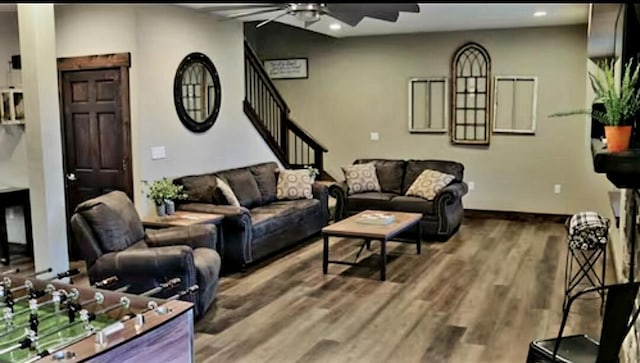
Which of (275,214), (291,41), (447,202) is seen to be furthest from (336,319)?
(291,41)

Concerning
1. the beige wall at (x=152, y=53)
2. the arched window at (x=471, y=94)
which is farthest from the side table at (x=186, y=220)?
the arched window at (x=471, y=94)

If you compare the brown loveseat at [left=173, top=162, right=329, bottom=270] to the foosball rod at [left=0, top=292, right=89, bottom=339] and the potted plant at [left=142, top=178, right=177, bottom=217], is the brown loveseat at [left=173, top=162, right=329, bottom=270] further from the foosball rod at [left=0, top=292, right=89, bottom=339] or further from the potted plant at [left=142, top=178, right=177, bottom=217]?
the foosball rod at [left=0, top=292, right=89, bottom=339]

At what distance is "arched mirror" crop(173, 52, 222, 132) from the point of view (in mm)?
6406

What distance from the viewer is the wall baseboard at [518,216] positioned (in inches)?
329

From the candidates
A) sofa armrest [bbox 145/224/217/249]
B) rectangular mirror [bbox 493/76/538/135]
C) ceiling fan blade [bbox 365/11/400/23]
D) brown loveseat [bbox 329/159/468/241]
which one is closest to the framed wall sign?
brown loveseat [bbox 329/159/468/241]

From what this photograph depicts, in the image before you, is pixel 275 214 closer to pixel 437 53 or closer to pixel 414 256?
pixel 414 256

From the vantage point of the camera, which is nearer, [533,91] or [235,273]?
[235,273]

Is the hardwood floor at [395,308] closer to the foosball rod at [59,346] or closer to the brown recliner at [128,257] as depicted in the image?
the brown recliner at [128,257]

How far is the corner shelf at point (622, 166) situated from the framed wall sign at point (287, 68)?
7318 mm

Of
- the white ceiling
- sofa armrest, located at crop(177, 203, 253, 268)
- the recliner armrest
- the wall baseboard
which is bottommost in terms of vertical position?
the wall baseboard

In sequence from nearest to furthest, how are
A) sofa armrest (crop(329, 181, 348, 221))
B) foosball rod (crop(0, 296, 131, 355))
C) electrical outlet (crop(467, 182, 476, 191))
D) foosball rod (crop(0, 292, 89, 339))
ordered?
1. foosball rod (crop(0, 296, 131, 355))
2. foosball rod (crop(0, 292, 89, 339))
3. sofa armrest (crop(329, 181, 348, 221))
4. electrical outlet (crop(467, 182, 476, 191))

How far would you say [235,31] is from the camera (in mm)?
7379

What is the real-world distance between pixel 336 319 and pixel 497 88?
519 cm

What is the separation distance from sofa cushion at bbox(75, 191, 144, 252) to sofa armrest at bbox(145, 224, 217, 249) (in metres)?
0.15
